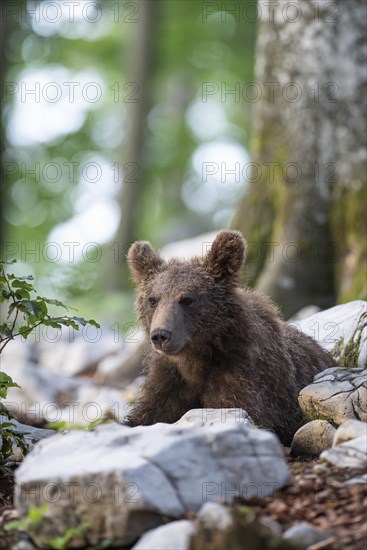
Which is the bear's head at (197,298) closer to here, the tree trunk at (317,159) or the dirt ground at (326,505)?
the dirt ground at (326,505)

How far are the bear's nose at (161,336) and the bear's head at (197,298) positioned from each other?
5 cm

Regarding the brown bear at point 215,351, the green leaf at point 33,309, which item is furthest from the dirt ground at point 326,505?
the green leaf at point 33,309

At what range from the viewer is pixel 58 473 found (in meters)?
3.91

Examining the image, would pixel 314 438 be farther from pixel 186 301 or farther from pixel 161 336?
pixel 186 301

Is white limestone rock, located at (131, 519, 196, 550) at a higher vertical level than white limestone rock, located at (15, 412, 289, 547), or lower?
lower

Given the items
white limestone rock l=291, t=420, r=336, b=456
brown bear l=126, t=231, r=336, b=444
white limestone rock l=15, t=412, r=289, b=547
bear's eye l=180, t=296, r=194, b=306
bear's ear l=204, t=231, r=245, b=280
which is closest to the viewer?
white limestone rock l=15, t=412, r=289, b=547

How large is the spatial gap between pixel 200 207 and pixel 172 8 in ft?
33.8

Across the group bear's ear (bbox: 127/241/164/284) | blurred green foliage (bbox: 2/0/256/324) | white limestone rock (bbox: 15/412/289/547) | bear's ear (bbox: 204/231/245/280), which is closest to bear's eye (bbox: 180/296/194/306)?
bear's ear (bbox: 204/231/245/280)

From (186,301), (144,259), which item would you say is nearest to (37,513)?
(186,301)

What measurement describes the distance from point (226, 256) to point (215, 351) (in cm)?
78

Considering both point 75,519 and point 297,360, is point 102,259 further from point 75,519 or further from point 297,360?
point 75,519

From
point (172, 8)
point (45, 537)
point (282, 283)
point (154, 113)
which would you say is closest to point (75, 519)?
point (45, 537)

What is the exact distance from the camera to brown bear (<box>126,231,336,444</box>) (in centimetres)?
622

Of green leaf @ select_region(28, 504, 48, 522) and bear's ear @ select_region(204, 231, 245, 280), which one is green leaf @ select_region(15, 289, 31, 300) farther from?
green leaf @ select_region(28, 504, 48, 522)
